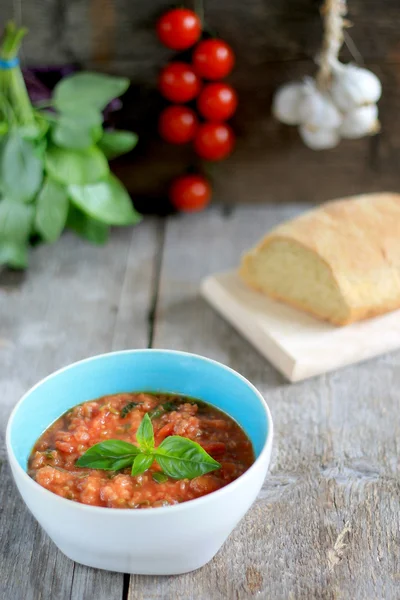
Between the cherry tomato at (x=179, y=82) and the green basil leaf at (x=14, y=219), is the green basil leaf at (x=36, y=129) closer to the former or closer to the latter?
the green basil leaf at (x=14, y=219)

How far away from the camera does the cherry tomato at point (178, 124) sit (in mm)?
2346

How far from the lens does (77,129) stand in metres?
2.01

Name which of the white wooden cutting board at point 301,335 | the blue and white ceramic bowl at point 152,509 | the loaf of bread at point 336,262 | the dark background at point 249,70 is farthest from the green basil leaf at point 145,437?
the dark background at point 249,70

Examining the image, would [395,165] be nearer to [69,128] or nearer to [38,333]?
[69,128]

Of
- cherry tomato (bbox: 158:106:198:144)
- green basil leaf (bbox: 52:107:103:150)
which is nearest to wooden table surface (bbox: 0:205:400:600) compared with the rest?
cherry tomato (bbox: 158:106:198:144)

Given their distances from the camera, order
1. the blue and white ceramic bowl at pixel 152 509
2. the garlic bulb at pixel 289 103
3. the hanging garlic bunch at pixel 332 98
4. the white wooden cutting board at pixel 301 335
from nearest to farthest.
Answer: the blue and white ceramic bowl at pixel 152 509, the white wooden cutting board at pixel 301 335, the hanging garlic bunch at pixel 332 98, the garlic bulb at pixel 289 103

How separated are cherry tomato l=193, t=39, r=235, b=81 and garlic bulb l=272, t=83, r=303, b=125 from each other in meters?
0.19

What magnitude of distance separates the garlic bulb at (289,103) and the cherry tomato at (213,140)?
0.18 meters

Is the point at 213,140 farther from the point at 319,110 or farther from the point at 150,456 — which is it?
the point at 150,456

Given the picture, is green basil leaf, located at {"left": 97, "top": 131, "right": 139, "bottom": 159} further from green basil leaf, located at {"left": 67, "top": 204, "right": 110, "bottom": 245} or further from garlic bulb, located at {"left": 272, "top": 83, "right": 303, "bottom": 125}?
garlic bulb, located at {"left": 272, "top": 83, "right": 303, "bottom": 125}

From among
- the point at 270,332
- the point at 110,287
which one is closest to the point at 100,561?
the point at 270,332

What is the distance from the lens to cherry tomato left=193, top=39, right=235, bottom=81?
7.30ft

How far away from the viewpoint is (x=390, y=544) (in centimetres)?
131

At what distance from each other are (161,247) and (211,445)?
1163 millimetres
